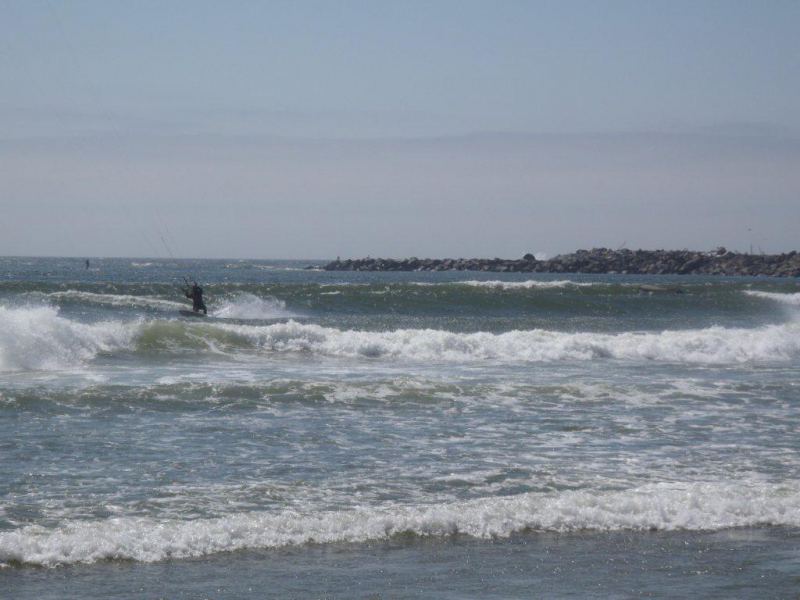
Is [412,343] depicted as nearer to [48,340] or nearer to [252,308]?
[48,340]

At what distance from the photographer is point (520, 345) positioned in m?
26.2

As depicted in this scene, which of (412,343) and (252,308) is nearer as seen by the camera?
(412,343)

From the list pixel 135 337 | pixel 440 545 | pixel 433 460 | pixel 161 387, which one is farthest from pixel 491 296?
pixel 440 545

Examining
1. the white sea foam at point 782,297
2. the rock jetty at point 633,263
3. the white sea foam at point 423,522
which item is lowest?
the white sea foam at point 423,522

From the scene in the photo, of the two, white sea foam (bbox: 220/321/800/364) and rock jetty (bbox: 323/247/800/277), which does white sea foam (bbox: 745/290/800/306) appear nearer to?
white sea foam (bbox: 220/321/800/364)

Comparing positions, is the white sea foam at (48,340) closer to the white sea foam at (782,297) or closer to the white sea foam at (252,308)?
the white sea foam at (252,308)

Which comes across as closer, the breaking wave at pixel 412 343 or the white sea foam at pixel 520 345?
the breaking wave at pixel 412 343

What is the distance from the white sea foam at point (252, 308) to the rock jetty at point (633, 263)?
202ft

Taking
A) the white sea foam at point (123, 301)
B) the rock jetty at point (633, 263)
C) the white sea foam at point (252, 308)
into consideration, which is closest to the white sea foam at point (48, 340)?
the white sea foam at point (252, 308)

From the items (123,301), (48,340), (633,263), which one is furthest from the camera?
(633,263)

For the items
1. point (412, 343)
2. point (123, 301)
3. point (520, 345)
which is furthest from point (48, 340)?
point (123, 301)

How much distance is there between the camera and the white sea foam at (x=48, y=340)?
20.8 metres

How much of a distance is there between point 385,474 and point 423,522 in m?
1.93

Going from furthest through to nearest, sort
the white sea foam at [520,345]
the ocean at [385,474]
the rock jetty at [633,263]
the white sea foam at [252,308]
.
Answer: the rock jetty at [633,263] < the white sea foam at [252,308] < the white sea foam at [520,345] < the ocean at [385,474]
